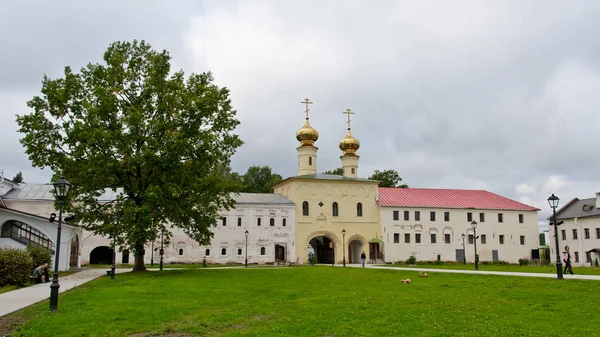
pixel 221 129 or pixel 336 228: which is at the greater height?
pixel 221 129

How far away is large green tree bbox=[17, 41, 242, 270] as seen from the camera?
90.5 ft

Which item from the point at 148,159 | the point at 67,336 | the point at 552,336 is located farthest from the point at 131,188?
the point at 552,336

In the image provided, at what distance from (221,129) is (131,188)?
6.11 meters

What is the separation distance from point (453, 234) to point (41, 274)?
42.6m

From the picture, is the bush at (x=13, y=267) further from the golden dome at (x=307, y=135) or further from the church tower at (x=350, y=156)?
the church tower at (x=350, y=156)

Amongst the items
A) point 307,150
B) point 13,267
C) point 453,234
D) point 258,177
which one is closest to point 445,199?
point 453,234

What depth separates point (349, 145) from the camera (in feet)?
190

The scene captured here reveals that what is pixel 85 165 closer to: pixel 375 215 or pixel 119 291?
pixel 119 291

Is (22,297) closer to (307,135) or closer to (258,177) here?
(307,135)

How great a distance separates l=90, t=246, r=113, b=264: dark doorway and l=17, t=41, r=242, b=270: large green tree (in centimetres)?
1939

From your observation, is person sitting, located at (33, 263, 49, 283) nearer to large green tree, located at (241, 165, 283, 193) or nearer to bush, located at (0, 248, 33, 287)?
bush, located at (0, 248, 33, 287)

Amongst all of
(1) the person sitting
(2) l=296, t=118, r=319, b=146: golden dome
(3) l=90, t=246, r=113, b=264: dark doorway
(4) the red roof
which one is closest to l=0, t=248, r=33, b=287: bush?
(1) the person sitting

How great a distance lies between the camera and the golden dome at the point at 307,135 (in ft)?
184

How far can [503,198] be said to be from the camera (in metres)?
59.5
